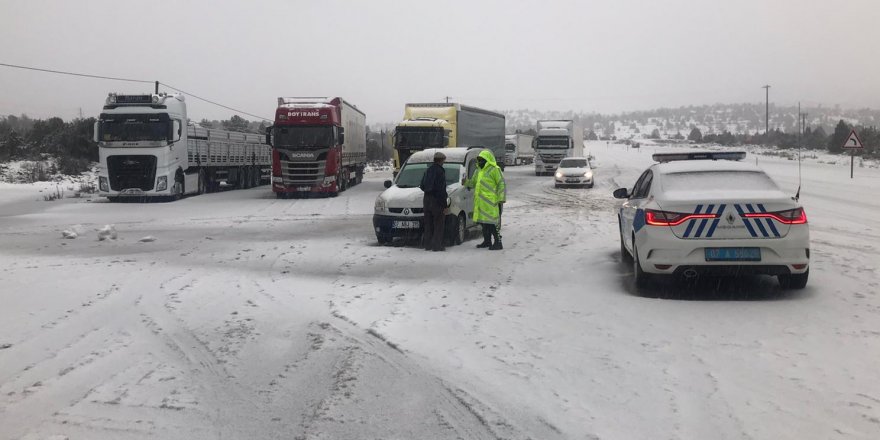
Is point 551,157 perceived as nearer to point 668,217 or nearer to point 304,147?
point 304,147

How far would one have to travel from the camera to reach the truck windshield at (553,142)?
45562 mm

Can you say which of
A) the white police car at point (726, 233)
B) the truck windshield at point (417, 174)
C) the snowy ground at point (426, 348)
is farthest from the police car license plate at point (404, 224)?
the white police car at point (726, 233)

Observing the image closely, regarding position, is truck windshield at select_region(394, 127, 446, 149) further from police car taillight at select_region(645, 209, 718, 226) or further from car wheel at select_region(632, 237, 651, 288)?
police car taillight at select_region(645, 209, 718, 226)

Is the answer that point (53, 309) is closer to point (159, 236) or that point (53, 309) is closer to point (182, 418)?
point (182, 418)

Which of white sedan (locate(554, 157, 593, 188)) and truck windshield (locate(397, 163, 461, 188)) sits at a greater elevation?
truck windshield (locate(397, 163, 461, 188))

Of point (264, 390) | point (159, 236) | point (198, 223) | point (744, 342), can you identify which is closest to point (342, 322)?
point (264, 390)

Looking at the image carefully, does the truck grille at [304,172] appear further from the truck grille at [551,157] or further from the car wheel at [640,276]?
the car wheel at [640,276]

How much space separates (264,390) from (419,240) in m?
9.70

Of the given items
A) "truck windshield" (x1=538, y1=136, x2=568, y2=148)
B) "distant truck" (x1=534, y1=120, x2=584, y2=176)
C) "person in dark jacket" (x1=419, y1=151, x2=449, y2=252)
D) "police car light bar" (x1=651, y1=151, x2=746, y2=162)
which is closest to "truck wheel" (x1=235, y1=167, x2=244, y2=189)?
"distant truck" (x1=534, y1=120, x2=584, y2=176)

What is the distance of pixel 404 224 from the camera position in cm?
1427

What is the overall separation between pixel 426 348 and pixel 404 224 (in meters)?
7.75

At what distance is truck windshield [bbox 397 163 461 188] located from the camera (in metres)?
15.3

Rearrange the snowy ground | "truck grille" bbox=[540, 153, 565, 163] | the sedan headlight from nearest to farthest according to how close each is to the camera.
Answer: the snowy ground, the sedan headlight, "truck grille" bbox=[540, 153, 565, 163]

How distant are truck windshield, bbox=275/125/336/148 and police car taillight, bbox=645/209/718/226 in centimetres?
2151
